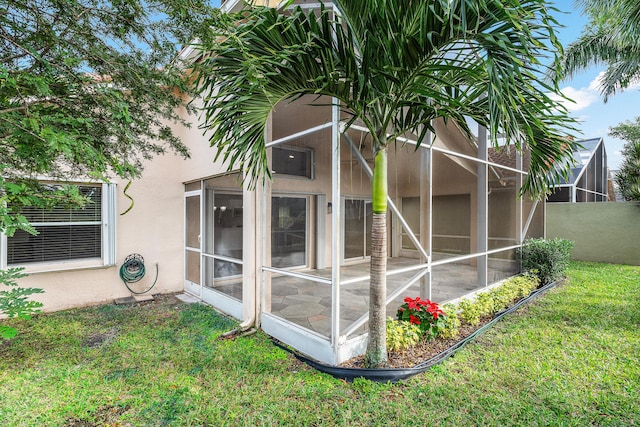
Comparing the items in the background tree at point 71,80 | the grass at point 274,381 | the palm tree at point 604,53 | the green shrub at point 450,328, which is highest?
the palm tree at point 604,53

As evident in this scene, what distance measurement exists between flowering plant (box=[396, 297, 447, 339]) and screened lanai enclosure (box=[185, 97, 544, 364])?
0.27m

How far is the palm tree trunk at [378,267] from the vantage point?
317cm

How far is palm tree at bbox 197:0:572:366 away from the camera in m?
2.22

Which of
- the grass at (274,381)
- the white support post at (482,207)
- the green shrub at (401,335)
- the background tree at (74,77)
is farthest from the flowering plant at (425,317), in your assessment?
the background tree at (74,77)

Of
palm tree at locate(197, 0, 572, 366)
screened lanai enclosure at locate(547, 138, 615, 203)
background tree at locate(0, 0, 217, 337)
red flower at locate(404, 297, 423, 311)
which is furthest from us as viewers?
screened lanai enclosure at locate(547, 138, 615, 203)

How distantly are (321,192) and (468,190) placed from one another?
374 centimetres

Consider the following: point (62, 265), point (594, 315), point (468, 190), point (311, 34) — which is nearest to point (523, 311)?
point (594, 315)

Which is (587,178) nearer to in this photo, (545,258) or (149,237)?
(545,258)

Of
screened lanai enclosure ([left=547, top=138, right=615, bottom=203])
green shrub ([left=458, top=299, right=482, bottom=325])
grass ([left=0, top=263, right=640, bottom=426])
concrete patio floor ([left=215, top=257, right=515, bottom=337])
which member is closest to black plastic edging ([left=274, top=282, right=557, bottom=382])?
grass ([left=0, top=263, right=640, bottom=426])

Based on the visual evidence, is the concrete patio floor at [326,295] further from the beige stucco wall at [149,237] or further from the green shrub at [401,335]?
the beige stucco wall at [149,237]

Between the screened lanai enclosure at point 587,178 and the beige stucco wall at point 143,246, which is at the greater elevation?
the screened lanai enclosure at point 587,178

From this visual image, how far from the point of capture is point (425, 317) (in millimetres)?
3928

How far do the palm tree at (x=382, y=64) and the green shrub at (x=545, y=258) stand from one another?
185 inches

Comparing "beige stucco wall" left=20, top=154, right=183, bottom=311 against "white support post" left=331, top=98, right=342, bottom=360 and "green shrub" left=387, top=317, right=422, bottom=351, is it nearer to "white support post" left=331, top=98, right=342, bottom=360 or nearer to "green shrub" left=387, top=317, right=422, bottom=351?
"white support post" left=331, top=98, right=342, bottom=360
